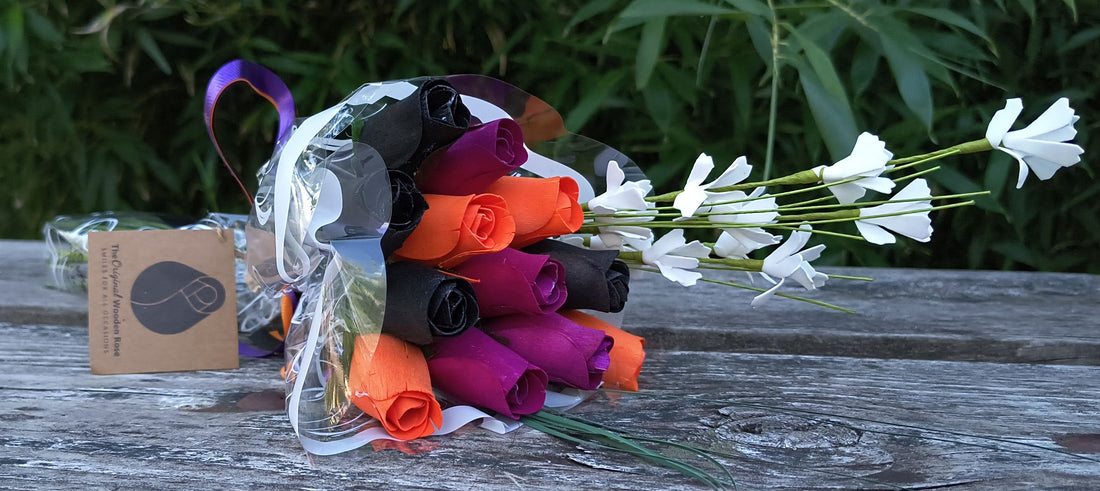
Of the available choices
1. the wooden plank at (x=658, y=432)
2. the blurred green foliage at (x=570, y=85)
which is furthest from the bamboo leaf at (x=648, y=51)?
the wooden plank at (x=658, y=432)

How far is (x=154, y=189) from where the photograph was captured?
156 cm

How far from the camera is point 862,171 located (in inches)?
22.4

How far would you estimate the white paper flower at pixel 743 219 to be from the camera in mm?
602

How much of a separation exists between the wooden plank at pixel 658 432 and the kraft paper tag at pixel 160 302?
0.02 meters

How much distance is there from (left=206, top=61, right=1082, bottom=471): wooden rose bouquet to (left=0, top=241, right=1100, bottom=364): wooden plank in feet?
0.62

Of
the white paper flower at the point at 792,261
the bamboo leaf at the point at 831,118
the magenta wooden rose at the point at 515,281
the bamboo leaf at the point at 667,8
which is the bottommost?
the magenta wooden rose at the point at 515,281

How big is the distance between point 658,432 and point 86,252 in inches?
27.8

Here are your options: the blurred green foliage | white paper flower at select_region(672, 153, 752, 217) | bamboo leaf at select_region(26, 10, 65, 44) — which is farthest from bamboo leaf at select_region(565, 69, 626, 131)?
bamboo leaf at select_region(26, 10, 65, 44)

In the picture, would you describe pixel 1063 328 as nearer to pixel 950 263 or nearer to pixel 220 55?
pixel 950 263

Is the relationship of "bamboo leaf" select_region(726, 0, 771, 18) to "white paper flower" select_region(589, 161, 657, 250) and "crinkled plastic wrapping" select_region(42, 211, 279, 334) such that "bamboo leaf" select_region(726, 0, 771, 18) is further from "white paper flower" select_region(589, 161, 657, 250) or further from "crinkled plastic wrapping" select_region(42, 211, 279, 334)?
"crinkled plastic wrapping" select_region(42, 211, 279, 334)

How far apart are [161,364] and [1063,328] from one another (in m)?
0.88

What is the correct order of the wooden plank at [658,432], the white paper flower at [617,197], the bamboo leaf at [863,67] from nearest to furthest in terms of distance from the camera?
the wooden plank at [658,432]
the white paper flower at [617,197]
the bamboo leaf at [863,67]

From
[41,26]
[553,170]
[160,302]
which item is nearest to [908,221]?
[553,170]

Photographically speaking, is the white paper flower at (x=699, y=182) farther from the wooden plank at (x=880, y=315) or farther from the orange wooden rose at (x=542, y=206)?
the wooden plank at (x=880, y=315)
